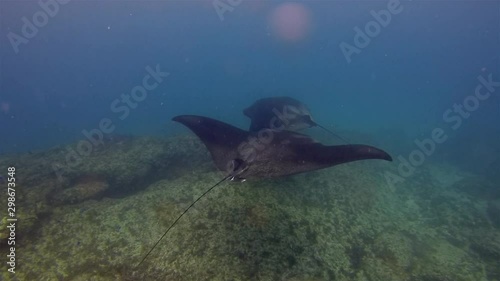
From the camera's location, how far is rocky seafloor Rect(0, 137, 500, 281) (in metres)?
4.68

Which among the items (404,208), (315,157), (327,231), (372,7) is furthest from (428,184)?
(372,7)

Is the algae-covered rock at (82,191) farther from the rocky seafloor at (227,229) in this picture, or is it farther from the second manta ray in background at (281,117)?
the second manta ray in background at (281,117)

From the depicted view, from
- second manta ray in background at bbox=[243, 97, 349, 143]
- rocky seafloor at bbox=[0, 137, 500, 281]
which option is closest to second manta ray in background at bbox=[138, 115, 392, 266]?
rocky seafloor at bbox=[0, 137, 500, 281]

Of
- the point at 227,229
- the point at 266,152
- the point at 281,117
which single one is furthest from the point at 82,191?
the point at 281,117

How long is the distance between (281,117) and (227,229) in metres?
4.74

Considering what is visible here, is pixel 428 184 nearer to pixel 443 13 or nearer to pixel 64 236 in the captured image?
pixel 64 236

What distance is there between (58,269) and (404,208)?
8622mm

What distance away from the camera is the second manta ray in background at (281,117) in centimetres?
883

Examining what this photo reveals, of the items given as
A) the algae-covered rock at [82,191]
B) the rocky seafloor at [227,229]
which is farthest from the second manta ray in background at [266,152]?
the algae-covered rock at [82,191]

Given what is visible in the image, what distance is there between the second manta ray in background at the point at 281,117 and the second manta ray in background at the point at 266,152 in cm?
239

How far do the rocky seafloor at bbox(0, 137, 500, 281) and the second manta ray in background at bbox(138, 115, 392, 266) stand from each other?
0.60 meters

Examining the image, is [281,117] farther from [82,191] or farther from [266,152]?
[82,191]

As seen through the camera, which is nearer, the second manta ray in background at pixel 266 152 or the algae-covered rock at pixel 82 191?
the second manta ray in background at pixel 266 152

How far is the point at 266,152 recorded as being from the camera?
17.9ft
